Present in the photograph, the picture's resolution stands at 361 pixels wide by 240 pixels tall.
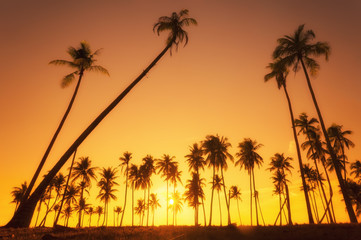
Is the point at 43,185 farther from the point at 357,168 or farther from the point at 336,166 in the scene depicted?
the point at 357,168

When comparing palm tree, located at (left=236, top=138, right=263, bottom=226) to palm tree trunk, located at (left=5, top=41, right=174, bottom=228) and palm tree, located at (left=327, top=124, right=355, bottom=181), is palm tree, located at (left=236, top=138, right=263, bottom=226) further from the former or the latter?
palm tree trunk, located at (left=5, top=41, right=174, bottom=228)

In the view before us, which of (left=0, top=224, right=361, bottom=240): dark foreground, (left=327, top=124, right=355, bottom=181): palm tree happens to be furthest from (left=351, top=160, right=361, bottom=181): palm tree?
(left=0, top=224, right=361, bottom=240): dark foreground

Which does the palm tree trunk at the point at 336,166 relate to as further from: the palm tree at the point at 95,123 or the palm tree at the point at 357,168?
the palm tree at the point at 357,168

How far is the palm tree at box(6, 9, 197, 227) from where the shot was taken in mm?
8945

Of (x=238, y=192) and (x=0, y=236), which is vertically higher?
(x=238, y=192)

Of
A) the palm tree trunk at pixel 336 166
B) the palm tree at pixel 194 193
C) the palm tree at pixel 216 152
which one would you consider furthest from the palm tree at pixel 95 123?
the palm tree at pixel 194 193

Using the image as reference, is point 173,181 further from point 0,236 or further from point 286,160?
point 0,236

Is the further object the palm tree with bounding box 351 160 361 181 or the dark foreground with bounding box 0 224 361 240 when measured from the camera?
the palm tree with bounding box 351 160 361 181

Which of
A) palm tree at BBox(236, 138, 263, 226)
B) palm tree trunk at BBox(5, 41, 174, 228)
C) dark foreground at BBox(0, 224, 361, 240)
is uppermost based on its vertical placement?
palm tree at BBox(236, 138, 263, 226)

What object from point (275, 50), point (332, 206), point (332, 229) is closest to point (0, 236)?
point (332, 229)

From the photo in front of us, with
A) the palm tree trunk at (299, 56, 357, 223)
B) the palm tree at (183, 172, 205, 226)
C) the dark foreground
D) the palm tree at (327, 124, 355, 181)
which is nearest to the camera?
the dark foreground

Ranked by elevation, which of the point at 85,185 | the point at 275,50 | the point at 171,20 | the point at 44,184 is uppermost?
the point at 275,50

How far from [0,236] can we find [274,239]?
1312 centimetres

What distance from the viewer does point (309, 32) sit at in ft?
67.4
